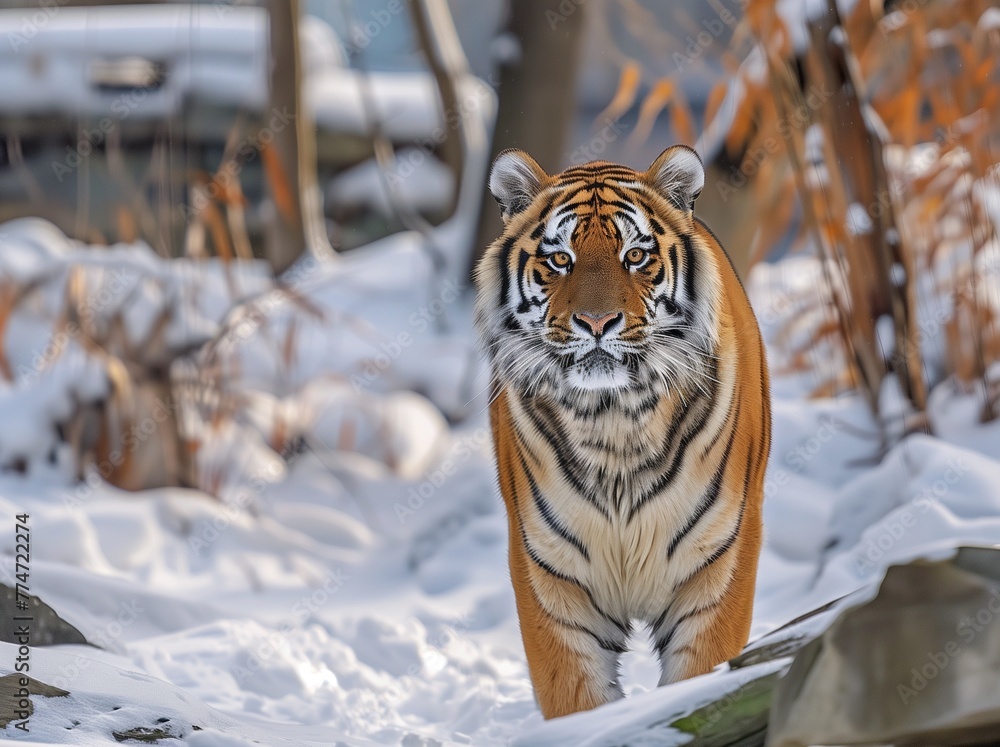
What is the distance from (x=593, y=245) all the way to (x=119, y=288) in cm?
277

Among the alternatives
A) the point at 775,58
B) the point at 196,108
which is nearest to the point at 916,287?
the point at 775,58

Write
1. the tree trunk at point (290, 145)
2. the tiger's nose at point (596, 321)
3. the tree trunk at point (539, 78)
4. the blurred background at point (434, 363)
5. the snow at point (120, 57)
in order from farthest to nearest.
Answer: the snow at point (120, 57), the tree trunk at point (290, 145), the tree trunk at point (539, 78), the blurred background at point (434, 363), the tiger's nose at point (596, 321)

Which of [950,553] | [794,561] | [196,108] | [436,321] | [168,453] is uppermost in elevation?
[196,108]

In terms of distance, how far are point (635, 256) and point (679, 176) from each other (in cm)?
16

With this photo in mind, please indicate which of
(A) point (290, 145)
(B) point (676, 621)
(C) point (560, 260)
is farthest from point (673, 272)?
(A) point (290, 145)

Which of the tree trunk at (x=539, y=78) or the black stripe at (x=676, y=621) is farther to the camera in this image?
the tree trunk at (x=539, y=78)

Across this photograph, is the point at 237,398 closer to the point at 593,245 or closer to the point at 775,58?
the point at 775,58

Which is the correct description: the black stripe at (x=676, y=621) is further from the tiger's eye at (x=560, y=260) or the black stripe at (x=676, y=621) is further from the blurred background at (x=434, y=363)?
the tiger's eye at (x=560, y=260)

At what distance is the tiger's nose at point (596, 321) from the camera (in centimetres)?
174

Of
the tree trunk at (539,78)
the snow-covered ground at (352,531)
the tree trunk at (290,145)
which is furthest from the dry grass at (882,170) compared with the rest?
the tree trunk at (290,145)

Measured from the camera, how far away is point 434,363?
4.65 meters

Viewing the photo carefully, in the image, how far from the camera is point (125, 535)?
353 centimetres

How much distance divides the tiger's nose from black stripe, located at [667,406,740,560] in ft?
1.01

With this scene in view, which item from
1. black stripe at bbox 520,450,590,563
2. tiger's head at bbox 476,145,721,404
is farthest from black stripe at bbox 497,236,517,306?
black stripe at bbox 520,450,590,563
